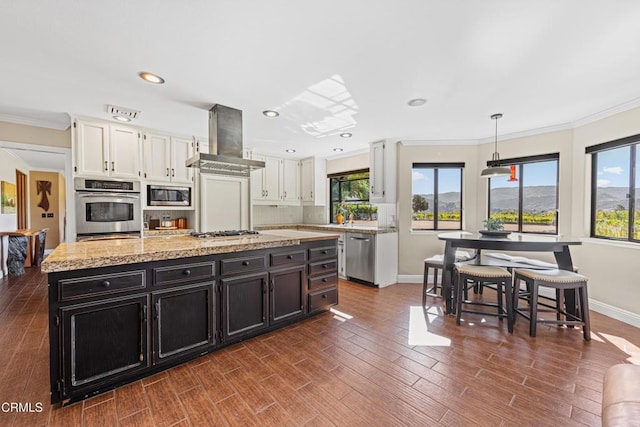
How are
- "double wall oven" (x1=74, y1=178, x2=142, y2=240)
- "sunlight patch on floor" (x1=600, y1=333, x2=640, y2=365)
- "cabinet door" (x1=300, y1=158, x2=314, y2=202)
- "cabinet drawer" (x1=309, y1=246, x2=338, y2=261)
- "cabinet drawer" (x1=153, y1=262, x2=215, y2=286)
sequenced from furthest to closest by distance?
"cabinet door" (x1=300, y1=158, x2=314, y2=202) → "double wall oven" (x1=74, y1=178, x2=142, y2=240) → "cabinet drawer" (x1=309, y1=246, x2=338, y2=261) → "sunlight patch on floor" (x1=600, y1=333, x2=640, y2=365) → "cabinet drawer" (x1=153, y1=262, x2=215, y2=286)

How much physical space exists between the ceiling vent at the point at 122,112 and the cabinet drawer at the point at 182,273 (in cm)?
228

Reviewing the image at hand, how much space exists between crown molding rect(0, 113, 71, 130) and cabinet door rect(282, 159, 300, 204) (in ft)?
11.1

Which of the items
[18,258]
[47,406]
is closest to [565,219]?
[47,406]

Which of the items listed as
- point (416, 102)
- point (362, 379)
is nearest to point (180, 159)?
point (416, 102)

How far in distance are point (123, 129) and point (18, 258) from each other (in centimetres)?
366

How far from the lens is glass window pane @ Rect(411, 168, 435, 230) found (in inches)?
187

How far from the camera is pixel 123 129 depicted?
370 centimetres

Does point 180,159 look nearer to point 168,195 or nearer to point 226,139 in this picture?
point 168,195

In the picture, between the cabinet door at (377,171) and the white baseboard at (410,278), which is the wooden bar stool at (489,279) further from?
the cabinet door at (377,171)

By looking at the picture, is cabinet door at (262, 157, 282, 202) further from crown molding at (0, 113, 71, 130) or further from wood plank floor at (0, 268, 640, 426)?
wood plank floor at (0, 268, 640, 426)

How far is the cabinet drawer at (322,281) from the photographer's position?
3.05 meters

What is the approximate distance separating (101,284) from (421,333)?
2.72 m

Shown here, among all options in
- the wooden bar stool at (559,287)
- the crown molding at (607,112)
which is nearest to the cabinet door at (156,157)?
the wooden bar stool at (559,287)

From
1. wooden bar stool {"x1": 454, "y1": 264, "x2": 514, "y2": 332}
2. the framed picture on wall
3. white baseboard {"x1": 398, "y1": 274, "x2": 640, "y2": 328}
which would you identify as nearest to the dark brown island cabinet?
wooden bar stool {"x1": 454, "y1": 264, "x2": 514, "y2": 332}
